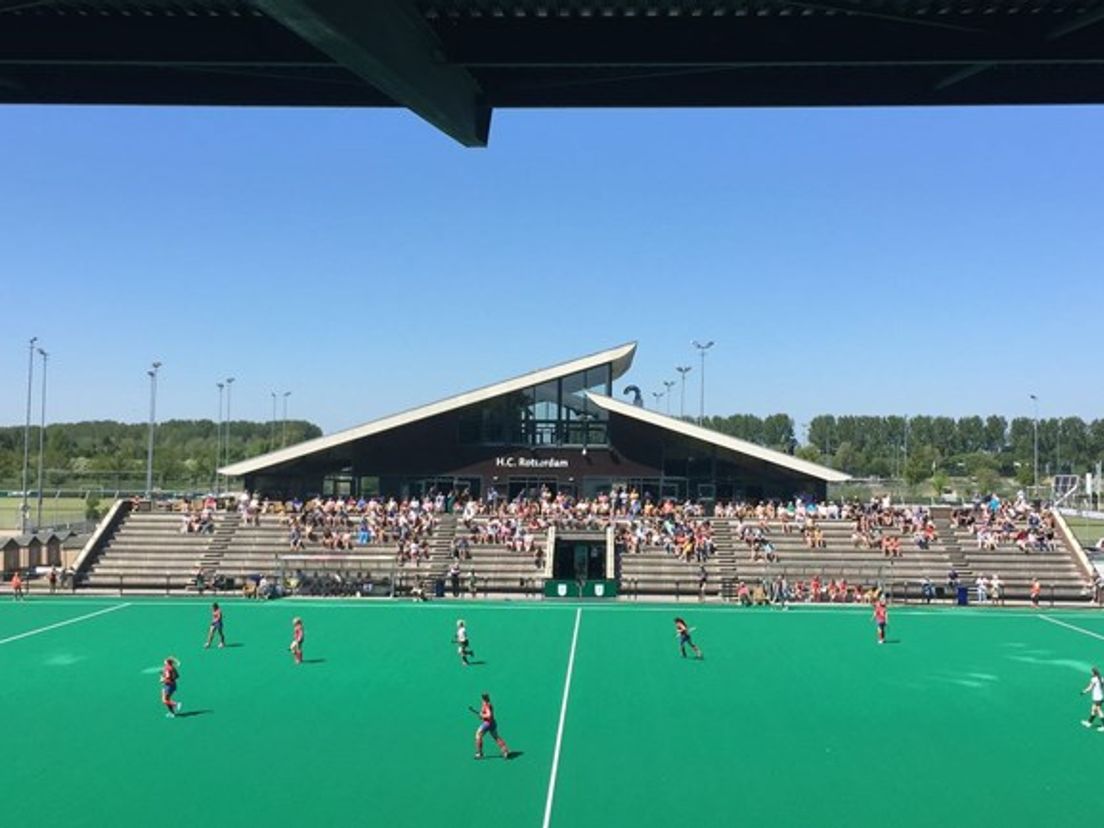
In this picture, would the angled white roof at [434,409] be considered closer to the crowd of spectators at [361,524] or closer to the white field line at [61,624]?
the crowd of spectators at [361,524]

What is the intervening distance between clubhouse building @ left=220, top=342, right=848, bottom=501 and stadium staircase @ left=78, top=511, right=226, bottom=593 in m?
4.48

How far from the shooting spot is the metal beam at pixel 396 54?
607 cm

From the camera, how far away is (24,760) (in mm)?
19453

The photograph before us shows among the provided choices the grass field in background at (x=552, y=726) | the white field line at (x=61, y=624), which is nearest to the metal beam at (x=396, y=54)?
Answer: the grass field in background at (x=552, y=726)

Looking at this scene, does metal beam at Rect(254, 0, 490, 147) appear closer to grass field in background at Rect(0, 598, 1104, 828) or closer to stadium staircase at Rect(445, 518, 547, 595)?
grass field in background at Rect(0, 598, 1104, 828)

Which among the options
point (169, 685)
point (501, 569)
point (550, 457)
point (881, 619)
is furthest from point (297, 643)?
point (550, 457)

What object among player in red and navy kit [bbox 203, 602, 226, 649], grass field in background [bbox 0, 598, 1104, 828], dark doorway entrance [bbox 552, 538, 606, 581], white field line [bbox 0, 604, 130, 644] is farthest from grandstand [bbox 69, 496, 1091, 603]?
player in red and navy kit [bbox 203, 602, 226, 649]

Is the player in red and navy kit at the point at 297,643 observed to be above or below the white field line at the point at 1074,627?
above

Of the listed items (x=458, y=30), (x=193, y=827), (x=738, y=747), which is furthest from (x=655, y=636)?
(x=458, y=30)

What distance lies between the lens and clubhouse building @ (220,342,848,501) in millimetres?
55000

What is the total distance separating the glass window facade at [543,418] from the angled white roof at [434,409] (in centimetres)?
79

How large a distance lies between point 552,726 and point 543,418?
33719mm

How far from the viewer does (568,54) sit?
841cm

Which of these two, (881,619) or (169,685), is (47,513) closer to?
(169,685)
